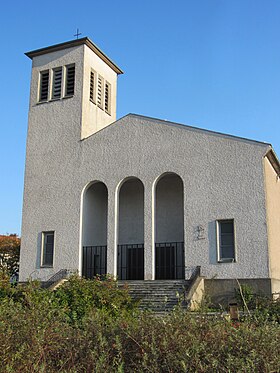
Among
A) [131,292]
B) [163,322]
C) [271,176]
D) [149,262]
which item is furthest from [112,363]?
[271,176]

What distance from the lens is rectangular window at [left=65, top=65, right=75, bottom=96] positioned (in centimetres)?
2242

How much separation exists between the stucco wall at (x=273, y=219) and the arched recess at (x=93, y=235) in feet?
24.0

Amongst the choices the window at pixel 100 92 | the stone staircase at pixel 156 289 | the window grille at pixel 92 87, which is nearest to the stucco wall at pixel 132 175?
the window grille at pixel 92 87

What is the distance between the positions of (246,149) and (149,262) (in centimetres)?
576

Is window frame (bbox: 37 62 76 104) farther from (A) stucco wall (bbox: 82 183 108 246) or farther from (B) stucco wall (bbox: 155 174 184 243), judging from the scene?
(B) stucco wall (bbox: 155 174 184 243)

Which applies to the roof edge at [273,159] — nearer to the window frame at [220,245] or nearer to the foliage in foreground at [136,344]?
the window frame at [220,245]

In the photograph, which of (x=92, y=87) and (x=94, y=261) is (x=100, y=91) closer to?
(x=92, y=87)

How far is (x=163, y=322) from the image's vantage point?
5652 mm

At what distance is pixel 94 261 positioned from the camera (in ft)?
68.3

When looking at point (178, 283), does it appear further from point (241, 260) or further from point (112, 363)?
point (112, 363)

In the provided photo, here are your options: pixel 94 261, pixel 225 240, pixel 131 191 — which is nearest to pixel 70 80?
pixel 131 191

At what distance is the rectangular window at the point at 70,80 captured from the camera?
73.6ft

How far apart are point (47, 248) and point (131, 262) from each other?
3815mm

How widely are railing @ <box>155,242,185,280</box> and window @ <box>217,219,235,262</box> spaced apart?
2.78m
